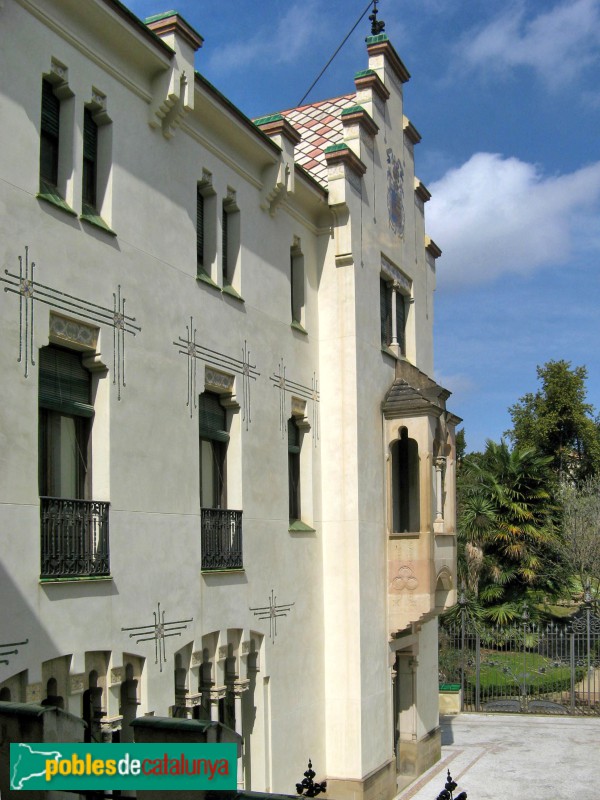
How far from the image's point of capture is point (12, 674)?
8.41m

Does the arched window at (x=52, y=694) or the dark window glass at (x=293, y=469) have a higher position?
the dark window glass at (x=293, y=469)

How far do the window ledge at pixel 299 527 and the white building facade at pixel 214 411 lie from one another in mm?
58

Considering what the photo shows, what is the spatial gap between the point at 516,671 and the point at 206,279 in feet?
66.6

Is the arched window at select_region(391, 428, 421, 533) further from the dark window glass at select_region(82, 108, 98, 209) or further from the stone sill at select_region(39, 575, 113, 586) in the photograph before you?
the dark window glass at select_region(82, 108, 98, 209)

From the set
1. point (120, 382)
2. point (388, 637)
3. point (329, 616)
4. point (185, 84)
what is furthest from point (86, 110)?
point (388, 637)

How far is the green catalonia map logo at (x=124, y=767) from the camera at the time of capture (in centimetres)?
537

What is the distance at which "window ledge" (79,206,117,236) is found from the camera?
10016mm

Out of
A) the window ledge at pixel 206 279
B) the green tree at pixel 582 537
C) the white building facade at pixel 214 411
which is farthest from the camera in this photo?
the green tree at pixel 582 537

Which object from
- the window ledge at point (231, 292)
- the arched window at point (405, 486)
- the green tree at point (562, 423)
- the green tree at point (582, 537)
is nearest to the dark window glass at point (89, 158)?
the window ledge at point (231, 292)

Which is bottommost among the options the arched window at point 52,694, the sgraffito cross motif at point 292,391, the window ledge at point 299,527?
the arched window at point 52,694

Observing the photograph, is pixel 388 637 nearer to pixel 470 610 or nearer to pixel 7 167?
pixel 7 167

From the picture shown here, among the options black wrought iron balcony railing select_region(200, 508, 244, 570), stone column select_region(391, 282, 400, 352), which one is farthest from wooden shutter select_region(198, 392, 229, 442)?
stone column select_region(391, 282, 400, 352)

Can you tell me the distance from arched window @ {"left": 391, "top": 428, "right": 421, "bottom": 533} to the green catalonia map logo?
12805mm

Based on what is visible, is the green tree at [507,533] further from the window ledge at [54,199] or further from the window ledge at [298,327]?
the window ledge at [54,199]
